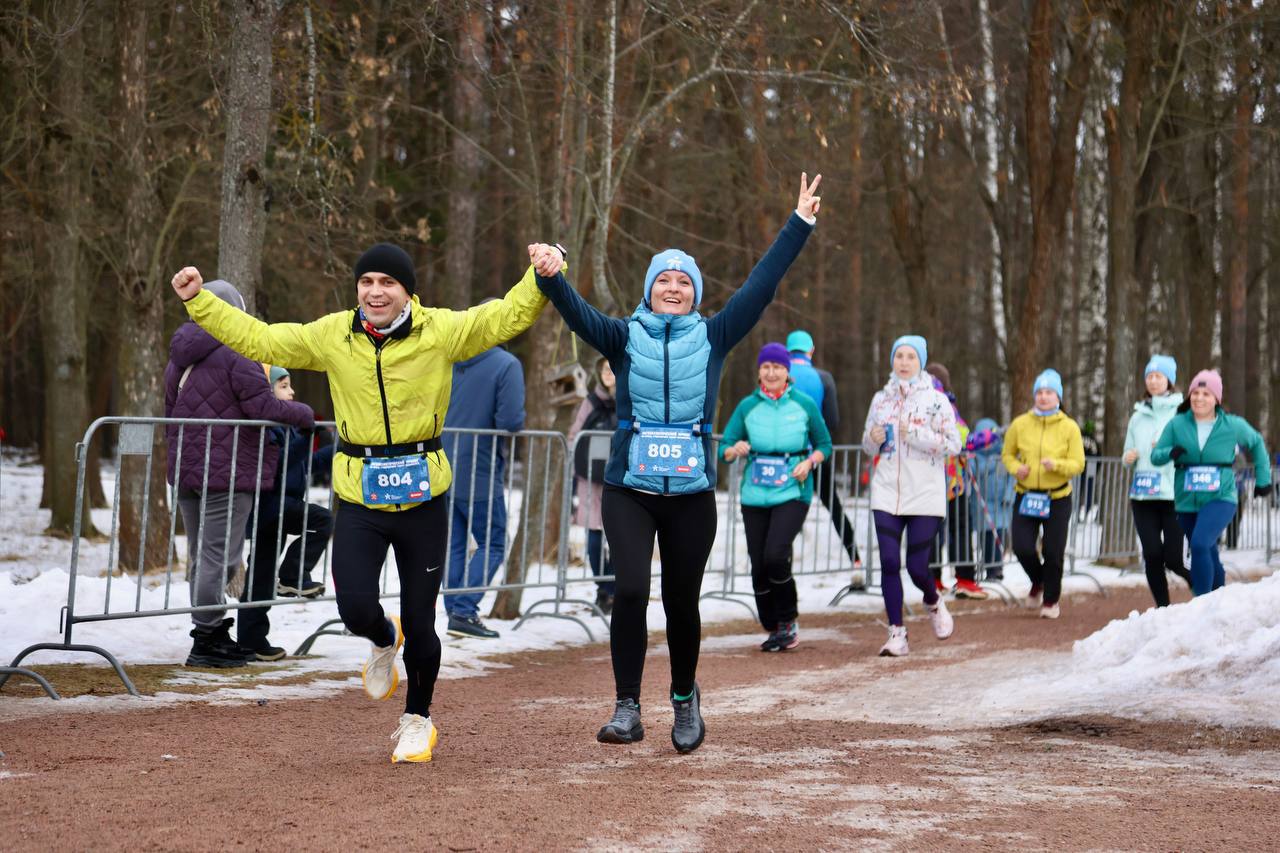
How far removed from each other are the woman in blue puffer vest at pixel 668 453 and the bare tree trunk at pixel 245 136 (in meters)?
4.78

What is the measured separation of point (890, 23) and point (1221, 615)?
698 cm

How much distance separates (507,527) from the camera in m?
10.0

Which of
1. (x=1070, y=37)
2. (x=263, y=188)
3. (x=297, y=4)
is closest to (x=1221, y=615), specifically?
(x=263, y=188)

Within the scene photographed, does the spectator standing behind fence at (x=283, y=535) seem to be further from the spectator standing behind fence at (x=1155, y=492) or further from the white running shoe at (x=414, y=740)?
the spectator standing behind fence at (x=1155, y=492)

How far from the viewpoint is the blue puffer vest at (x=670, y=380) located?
6.04 m

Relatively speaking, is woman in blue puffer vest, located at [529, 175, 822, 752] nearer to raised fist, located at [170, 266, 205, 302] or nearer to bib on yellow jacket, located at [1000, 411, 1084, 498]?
raised fist, located at [170, 266, 205, 302]

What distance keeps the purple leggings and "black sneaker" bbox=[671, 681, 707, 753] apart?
3.83 metres

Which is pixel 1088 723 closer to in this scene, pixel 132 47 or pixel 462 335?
pixel 462 335

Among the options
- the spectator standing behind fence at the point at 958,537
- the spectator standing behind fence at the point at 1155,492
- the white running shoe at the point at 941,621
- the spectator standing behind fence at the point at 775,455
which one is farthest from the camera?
the spectator standing behind fence at the point at 958,537

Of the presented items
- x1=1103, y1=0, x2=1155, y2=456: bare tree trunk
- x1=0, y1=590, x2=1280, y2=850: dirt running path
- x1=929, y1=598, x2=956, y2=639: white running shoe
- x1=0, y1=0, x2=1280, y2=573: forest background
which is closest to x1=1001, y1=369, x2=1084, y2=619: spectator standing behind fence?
x1=929, y1=598, x2=956, y2=639: white running shoe

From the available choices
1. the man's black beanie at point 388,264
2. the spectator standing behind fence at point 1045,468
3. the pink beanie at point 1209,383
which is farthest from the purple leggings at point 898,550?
the man's black beanie at point 388,264

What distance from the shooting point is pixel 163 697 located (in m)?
7.39

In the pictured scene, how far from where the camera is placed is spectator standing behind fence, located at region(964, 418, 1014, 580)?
1446cm

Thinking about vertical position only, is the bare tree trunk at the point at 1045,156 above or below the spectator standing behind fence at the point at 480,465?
above
